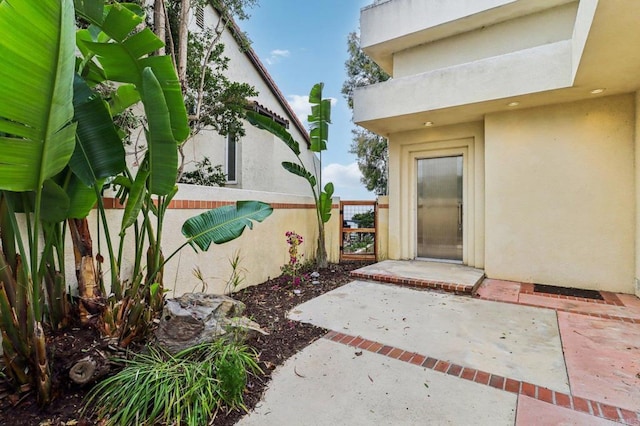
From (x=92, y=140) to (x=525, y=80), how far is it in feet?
21.4

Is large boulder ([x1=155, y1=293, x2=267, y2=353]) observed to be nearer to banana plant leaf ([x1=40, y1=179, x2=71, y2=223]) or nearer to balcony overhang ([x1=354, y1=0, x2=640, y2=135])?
banana plant leaf ([x1=40, y1=179, x2=71, y2=223])

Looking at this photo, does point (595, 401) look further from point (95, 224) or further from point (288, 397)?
point (95, 224)

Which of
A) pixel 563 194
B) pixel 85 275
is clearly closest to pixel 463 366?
Result: pixel 85 275

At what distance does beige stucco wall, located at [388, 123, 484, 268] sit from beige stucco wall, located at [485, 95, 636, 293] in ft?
1.69

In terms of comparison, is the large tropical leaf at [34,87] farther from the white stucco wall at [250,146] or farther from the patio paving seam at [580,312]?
the patio paving seam at [580,312]

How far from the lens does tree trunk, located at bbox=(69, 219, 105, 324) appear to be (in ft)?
8.90

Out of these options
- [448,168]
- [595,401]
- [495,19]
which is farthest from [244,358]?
[495,19]

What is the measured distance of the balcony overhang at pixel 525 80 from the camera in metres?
3.52

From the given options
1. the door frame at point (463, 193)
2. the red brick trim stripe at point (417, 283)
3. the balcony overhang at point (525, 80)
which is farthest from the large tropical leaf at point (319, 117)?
the red brick trim stripe at point (417, 283)

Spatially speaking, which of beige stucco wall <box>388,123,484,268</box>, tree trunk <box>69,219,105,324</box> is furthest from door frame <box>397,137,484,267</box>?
tree trunk <box>69,219,105,324</box>

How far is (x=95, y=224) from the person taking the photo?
328 cm

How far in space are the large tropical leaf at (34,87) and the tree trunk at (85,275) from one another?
3.56 feet

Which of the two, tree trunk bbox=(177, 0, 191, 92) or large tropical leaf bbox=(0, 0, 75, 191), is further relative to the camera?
tree trunk bbox=(177, 0, 191, 92)

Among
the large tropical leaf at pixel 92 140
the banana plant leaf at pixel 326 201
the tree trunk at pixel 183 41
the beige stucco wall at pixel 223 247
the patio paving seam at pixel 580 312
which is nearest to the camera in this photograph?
the large tropical leaf at pixel 92 140
